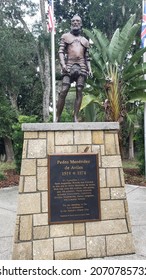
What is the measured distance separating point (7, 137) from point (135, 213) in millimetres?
10998

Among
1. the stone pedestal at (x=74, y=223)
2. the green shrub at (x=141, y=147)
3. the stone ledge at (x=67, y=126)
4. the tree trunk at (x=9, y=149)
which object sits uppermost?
the stone ledge at (x=67, y=126)

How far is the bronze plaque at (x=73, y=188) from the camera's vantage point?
3471 millimetres

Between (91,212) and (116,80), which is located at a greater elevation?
(116,80)

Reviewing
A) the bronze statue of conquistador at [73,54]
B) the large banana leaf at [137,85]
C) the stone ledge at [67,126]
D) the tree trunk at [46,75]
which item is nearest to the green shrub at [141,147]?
the large banana leaf at [137,85]

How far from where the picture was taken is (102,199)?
3.60 metres

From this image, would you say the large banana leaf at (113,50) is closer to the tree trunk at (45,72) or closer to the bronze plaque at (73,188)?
the bronze plaque at (73,188)

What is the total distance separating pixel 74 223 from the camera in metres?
3.51

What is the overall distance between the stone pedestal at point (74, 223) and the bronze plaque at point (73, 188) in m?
0.07

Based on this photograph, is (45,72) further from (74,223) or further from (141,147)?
(74,223)

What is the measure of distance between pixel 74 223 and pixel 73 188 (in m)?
0.43
